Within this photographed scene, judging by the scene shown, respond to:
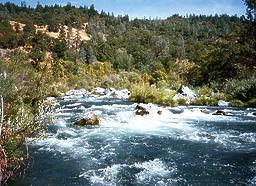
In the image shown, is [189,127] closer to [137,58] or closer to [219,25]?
[137,58]

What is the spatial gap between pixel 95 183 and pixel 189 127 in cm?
1131

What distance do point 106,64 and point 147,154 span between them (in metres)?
77.2

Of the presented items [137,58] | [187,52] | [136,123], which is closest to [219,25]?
[187,52]

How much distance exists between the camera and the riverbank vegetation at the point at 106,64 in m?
10.3

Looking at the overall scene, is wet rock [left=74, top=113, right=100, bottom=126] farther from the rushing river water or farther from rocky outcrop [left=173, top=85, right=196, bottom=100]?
rocky outcrop [left=173, top=85, right=196, bottom=100]

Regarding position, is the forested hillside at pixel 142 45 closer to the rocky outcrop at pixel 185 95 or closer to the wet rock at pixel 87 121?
the rocky outcrop at pixel 185 95

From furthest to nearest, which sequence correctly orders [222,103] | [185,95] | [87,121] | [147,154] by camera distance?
[185,95], [222,103], [87,121], [147,154]

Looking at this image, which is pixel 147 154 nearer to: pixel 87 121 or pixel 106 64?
pixel 87 121

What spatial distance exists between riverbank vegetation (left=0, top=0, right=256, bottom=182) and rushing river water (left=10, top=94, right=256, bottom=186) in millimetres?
1419

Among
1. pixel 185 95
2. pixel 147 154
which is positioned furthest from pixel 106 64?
pixel 147 154

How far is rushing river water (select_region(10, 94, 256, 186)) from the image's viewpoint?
1124 cm

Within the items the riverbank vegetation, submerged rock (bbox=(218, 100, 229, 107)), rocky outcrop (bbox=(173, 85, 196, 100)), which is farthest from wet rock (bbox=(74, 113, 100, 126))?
rocky outcrop (bbox=(173, 85, 196, 100))

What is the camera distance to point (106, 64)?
90938mm

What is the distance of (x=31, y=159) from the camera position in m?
13.4
